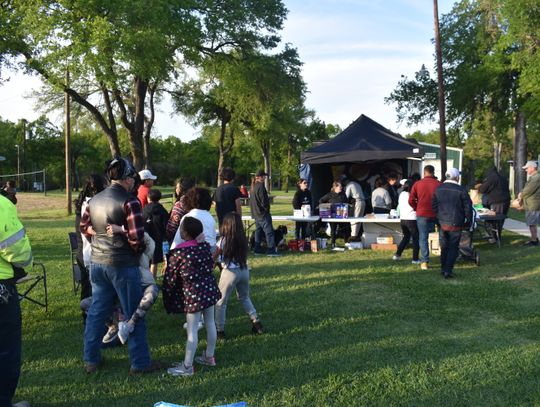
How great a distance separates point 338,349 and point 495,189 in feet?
26.7

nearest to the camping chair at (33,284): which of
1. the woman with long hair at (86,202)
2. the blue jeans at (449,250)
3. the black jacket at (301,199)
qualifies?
the woman with long hair at (86,202)

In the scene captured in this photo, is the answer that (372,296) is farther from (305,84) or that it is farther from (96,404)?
(305,84)

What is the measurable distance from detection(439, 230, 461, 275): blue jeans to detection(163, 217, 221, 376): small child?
4.67 meters

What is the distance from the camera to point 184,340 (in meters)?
5.01

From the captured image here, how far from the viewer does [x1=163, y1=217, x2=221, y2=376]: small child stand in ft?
13.3

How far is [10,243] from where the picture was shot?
3172 mm

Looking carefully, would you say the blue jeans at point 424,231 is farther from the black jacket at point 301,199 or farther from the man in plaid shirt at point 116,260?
the man in plaid shirt at point 116,260

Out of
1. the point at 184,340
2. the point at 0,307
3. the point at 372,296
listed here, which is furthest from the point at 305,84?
the point at 0,307

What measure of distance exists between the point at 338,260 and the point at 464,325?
13.6 ft

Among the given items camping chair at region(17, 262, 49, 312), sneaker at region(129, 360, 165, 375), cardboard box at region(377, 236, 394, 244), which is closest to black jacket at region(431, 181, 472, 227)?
cardboard box at region(377, 236, 394, 244)

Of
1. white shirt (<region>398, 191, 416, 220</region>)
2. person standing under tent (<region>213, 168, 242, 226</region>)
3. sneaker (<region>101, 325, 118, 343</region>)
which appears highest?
person standing under tent (<region>213, 168, 242, 226</region>)

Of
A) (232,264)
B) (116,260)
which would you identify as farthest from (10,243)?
(232,264)

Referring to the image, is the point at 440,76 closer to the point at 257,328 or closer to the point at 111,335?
the point at 257,328

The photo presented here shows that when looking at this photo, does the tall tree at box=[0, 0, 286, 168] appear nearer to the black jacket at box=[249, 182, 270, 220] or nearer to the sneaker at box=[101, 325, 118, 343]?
the black jacket at box=[249, 182, 270, 220]
